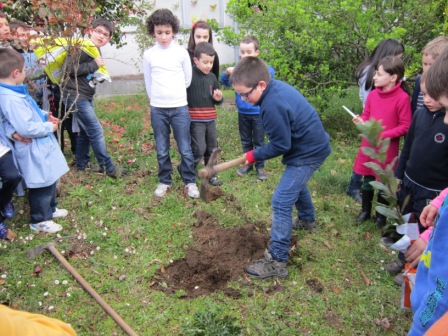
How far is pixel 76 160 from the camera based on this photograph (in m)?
5.45

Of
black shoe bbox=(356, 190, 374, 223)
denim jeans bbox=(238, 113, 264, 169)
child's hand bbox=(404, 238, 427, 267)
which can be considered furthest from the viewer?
denim jeans bbox=(238, 113, 264, 169)

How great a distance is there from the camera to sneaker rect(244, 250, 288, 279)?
3348mm

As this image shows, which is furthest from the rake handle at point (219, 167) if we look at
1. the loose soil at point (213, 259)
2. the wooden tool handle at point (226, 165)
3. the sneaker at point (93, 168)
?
the sneaker at point (93, 168)

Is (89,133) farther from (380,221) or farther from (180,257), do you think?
(380,221)

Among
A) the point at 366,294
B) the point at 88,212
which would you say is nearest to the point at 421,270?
the point at 366,294

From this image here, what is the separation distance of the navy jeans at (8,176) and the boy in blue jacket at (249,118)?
102 inches

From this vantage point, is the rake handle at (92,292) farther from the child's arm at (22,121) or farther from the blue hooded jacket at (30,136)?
the child's arm at (22,121)

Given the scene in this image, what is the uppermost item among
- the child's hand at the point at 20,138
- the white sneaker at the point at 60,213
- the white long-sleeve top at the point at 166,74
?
the white long-sleeve top at the point at 166,74

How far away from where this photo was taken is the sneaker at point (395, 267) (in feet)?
11.1

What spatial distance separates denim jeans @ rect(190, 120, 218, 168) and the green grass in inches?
Result: 18.2

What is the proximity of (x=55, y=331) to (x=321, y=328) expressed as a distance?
203 centimetres

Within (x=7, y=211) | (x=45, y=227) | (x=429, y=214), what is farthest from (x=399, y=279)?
(x=7, y=211)

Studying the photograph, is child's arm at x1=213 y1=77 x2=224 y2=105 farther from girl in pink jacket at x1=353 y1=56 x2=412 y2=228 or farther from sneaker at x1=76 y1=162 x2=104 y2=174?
sneaker at x1=76 y1=162 x2=104 y2=174

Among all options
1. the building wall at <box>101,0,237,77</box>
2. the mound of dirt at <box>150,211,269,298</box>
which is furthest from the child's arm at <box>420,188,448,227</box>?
the building wall at <box>101,0,237,77</box>
